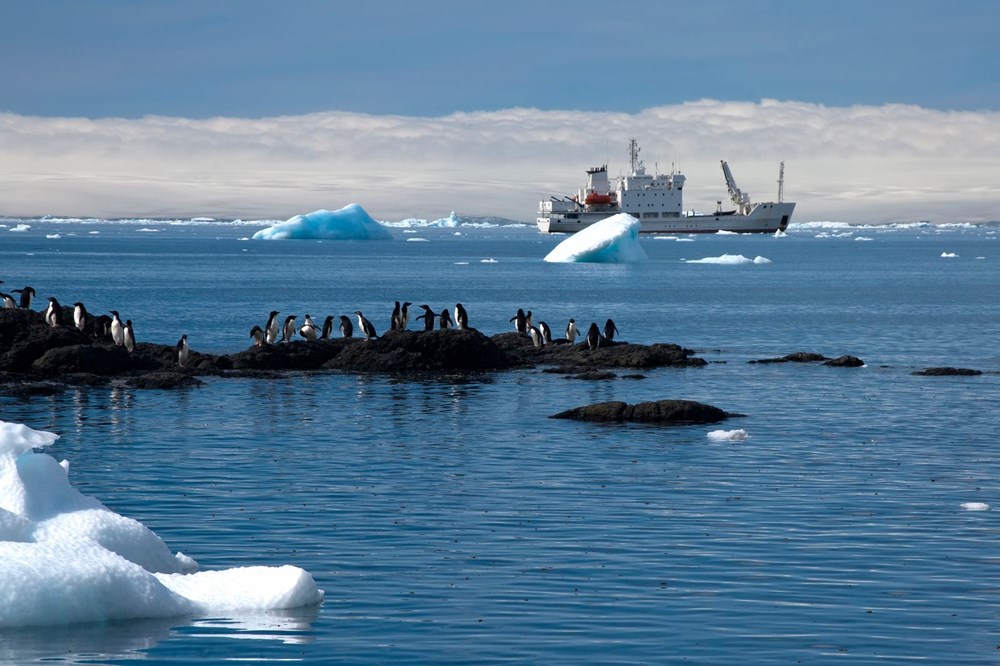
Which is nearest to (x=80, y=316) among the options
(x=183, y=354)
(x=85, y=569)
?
(x=183, y=354)

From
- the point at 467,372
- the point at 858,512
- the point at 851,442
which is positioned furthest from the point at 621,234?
the point at 858,512

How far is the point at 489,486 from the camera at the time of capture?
1697 cm

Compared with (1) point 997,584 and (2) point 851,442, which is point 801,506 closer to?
(1) point 997,584

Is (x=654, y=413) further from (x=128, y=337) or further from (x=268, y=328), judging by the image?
(x=268, y=328)

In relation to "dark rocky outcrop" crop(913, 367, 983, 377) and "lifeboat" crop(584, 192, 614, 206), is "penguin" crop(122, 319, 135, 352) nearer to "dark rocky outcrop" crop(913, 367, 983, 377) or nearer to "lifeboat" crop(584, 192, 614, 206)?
"dark rocky outcrop" crop(913, 367, 983, 377)

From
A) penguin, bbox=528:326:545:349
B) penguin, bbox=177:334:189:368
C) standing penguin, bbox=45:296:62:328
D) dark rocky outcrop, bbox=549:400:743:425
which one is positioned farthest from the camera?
penguin, bbox=528:326:545:349

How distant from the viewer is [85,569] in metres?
10.1

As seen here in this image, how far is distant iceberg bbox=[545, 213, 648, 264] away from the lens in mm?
90750

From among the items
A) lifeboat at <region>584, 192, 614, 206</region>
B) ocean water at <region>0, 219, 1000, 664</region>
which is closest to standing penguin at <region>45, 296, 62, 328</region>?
ocean water at <region>0, 219, 1000, 664</region>

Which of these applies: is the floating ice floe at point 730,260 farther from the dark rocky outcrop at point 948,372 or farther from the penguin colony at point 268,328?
the dark rocky outcrop at point 948,372

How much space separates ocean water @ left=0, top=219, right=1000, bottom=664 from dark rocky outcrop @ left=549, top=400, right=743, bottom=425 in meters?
0.63

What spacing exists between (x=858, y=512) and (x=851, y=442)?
5911mm

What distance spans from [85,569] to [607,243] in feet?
279

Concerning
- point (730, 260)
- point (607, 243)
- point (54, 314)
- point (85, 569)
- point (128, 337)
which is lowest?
point (85, 569)
